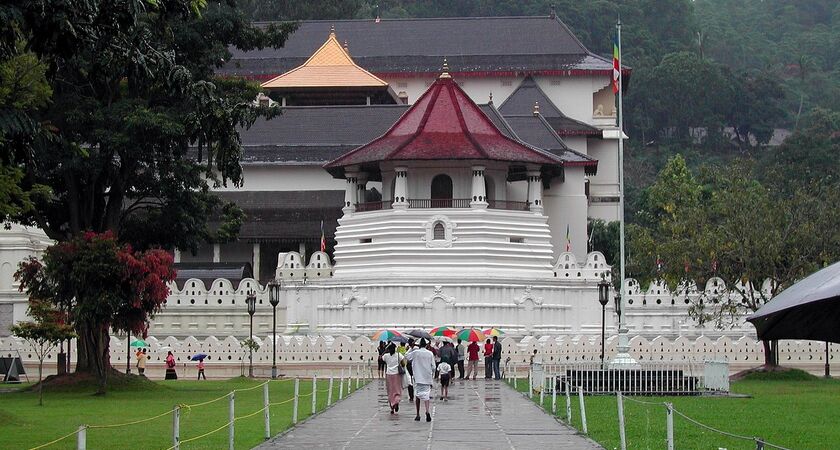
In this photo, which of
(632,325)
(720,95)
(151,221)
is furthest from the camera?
(720,95)

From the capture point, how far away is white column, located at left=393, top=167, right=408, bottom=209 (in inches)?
2426

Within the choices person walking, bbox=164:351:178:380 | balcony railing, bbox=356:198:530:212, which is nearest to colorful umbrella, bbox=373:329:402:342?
person walking, bbox=164:351:178:380

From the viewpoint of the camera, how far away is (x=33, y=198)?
37125 mm

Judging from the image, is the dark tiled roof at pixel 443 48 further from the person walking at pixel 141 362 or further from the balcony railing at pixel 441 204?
the person walking at pixel 141 362

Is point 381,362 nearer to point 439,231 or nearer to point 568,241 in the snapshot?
point 439,231

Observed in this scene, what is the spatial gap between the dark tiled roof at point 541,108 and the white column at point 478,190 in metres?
16.8

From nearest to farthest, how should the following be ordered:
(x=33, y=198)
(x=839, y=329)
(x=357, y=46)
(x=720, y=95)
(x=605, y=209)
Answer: (x=839, y=329) < (x=33, y=198) < (x=605, y=209) < (x=357, y=46) < (x=720, y=95)

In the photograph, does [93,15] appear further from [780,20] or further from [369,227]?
[780,20]

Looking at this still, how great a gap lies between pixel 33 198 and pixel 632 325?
26520 mm

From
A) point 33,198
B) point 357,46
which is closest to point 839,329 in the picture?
point 33,198

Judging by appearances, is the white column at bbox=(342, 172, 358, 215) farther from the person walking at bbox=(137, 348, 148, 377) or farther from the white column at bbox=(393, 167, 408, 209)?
the person walking at bbox=(137, 348, 148, 377)

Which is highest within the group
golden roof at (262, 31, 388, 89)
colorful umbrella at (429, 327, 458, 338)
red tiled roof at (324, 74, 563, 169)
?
golden roof at (262, 31, 388, 89)

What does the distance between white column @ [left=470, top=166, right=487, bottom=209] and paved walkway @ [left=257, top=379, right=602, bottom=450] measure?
90.8 feet

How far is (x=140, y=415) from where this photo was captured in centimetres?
3011
